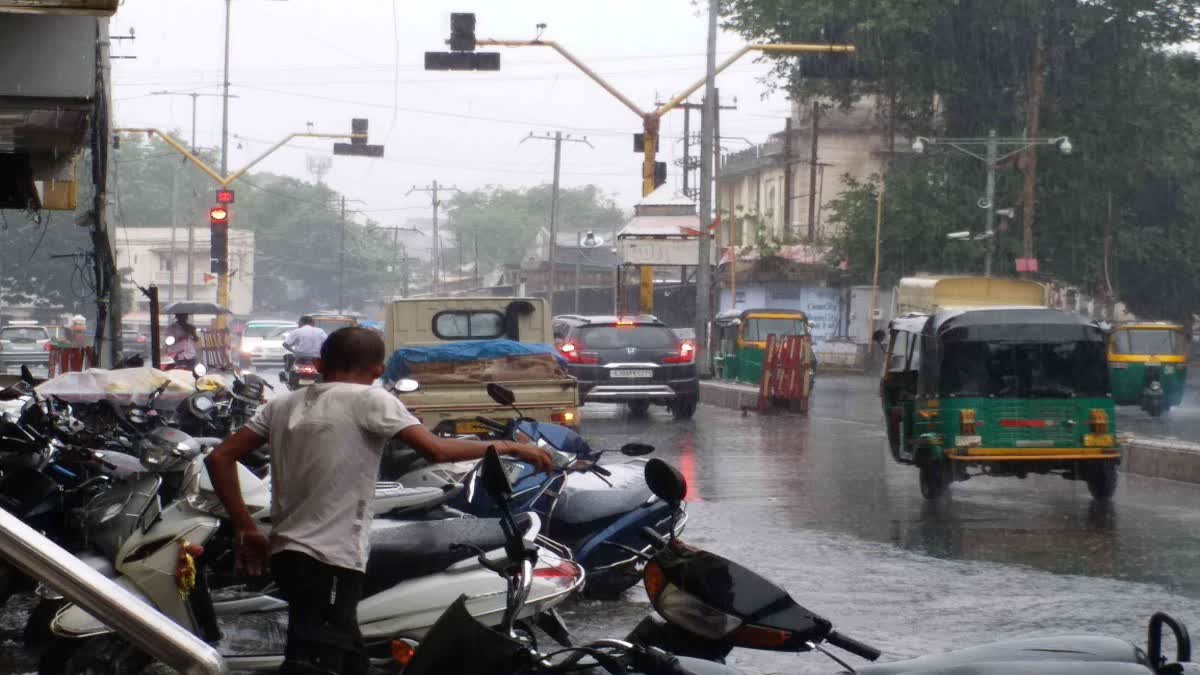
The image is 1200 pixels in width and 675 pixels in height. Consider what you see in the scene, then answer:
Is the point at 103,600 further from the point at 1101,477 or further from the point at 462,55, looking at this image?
the point at 462,55

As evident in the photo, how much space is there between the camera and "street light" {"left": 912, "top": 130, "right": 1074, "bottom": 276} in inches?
1598

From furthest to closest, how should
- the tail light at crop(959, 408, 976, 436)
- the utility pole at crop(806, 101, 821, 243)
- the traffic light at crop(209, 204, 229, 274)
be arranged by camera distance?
1. the utility pole at crop(806, 101, 821, 243)
2. the traffic light at crop(209, 204, 229, 274)
3. the tail light at crop(959, 408, 976, 436)

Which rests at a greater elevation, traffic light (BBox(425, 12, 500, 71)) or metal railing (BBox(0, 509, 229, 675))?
traffic light (BBox(425, 12, 500, 71))

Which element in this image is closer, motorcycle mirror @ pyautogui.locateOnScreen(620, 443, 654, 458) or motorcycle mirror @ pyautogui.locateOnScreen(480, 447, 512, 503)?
motorcycle mirror @ pyautogui.locateOnScreen(480, 447, 512, 503)

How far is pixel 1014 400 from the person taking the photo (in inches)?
549

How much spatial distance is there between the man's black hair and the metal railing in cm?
189

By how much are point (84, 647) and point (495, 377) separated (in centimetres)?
878

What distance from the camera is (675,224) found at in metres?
33.7

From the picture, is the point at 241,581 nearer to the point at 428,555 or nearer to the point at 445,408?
the point at 428,555

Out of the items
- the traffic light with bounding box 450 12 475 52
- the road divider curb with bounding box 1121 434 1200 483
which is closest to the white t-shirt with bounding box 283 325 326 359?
the traffic light with bounding box 450 12 475 52

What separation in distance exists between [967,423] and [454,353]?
4.77 metres

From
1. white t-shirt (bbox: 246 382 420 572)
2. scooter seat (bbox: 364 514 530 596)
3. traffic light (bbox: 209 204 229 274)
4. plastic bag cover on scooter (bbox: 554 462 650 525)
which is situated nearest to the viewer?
white t-shirt (bbox: 246 382 420 572)

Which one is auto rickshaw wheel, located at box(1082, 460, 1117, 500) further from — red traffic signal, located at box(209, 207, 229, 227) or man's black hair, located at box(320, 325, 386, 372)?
red traffic signal, located at box(209, 207, 229, 227)

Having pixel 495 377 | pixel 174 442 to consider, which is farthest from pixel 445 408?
pixel 174 442
